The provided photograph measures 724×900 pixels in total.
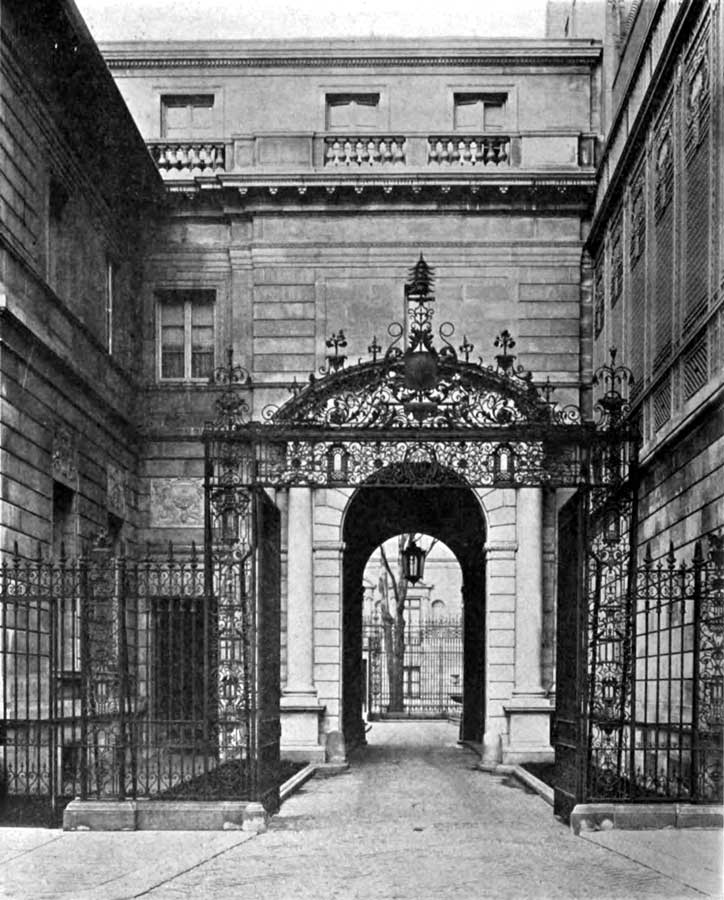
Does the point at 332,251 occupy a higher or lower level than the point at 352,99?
lower

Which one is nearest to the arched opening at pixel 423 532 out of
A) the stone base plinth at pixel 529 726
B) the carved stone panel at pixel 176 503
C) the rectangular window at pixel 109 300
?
the carved stone panel at pixel 176 503

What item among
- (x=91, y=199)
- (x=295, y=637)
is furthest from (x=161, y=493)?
(x=91, y=199)

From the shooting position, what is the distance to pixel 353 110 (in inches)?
931

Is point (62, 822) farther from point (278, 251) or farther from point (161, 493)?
point (278, 251)

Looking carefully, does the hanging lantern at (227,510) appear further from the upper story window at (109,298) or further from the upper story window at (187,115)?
the upper story window at (187,115)

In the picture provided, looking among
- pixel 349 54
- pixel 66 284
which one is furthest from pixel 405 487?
pixel 349 54

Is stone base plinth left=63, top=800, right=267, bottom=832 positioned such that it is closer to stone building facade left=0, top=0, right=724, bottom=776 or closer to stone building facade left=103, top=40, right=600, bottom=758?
stone building facade left=0, top=0, right=724, bottom=776

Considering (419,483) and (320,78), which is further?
(320,78)

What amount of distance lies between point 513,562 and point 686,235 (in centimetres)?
780

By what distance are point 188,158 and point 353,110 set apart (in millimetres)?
3309

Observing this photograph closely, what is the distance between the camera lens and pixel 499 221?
2278 centimetres

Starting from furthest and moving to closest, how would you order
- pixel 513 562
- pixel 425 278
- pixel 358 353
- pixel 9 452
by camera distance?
pixel 358 353 < pixel 513 562 < pixel 9 452 < pixel 425 278

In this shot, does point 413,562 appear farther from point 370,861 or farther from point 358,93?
point 370,861

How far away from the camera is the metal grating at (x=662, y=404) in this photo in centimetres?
1582
